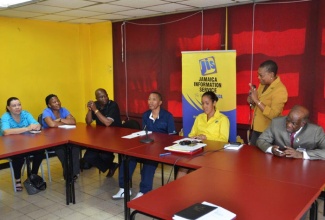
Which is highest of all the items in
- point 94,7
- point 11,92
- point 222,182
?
point 94,7

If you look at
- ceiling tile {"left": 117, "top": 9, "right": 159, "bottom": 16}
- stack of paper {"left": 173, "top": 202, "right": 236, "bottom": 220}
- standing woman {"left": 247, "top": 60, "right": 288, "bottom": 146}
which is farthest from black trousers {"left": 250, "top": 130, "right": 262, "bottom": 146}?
ceiling tile {"left": 117, "top": 9, "right": 159, "bottom": 16}

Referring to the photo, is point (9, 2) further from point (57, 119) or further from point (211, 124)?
point (211, 124)

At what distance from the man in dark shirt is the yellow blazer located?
1.80 metres

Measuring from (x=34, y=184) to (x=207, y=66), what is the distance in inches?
101

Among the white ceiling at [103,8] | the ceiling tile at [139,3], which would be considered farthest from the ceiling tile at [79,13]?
the ceiling tile at [139,3]

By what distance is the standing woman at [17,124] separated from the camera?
12.3ft

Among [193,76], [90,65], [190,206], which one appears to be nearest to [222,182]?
[190,206]

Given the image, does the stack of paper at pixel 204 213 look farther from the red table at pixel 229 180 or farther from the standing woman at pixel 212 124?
the standing woman at pixel 212 124

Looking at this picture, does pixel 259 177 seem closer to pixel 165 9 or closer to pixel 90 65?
pixel 165 9

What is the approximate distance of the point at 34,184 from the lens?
3871 millimetres

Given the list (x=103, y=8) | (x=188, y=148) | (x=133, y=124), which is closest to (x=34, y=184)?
(x=133, y=124)

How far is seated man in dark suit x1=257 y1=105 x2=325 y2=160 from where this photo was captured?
8.26 feet

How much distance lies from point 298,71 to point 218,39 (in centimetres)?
111

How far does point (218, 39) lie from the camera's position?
4352 millimetres
